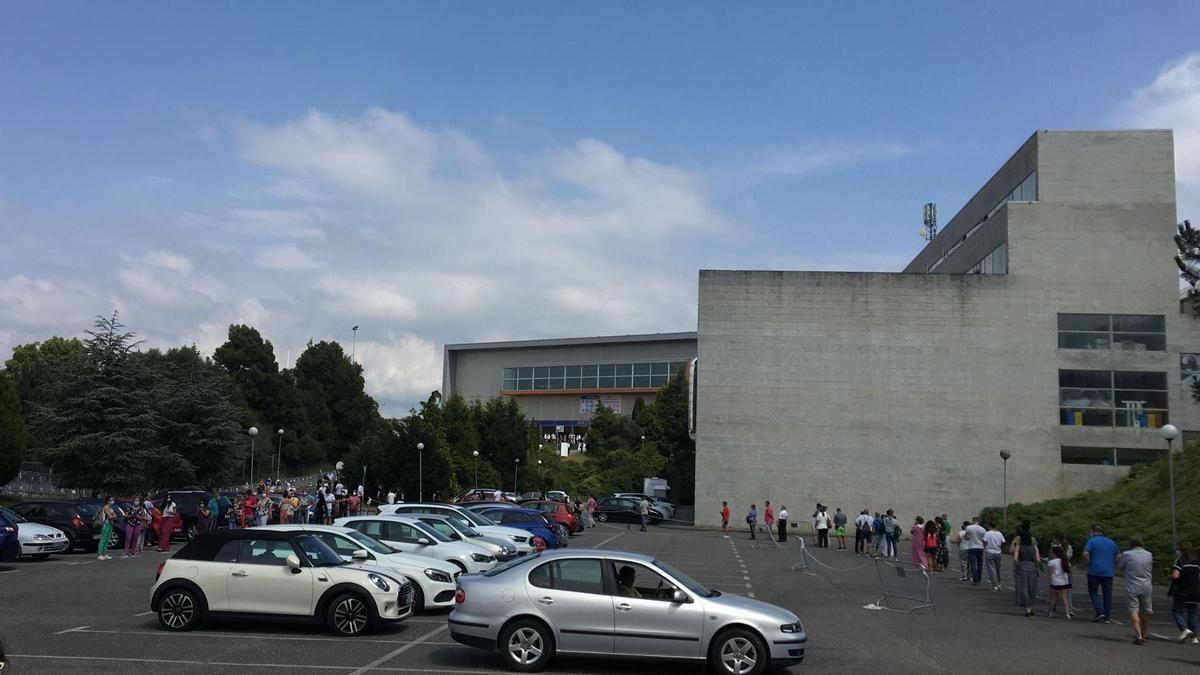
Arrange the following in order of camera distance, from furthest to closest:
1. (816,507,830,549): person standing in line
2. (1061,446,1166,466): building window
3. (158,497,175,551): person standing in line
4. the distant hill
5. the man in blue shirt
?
(1061,446,1166,466): building window → (816,507,830,549): person standing in line → the distant hill → (158,497,175,551): person standing in line → the man in blue shirt

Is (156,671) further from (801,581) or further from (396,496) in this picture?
(396,496)

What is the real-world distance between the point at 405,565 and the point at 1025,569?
11825mm

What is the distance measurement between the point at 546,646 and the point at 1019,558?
12328 millimetres

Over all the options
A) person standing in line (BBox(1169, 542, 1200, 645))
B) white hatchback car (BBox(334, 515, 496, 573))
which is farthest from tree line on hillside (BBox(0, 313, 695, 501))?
person standing in line (BBox(1169, 542, 1200, 645))

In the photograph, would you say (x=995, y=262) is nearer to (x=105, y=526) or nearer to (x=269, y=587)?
(x=105, y=526)

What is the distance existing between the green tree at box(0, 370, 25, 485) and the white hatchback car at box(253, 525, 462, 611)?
38.9m

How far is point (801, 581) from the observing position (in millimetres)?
23875

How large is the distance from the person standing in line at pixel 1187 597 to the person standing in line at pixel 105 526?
23992 millimetres

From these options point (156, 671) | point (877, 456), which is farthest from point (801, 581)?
point (877, 456)

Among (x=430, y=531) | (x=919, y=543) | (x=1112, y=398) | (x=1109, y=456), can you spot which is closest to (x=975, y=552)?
(x=919, y=543)

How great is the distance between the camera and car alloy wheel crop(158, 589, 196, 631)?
13.2 m

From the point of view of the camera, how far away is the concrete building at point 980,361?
1973 inches

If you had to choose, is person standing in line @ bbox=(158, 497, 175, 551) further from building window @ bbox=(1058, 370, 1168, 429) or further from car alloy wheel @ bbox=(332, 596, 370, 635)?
building window @ bbox=(1058, 370, 1168, 429)

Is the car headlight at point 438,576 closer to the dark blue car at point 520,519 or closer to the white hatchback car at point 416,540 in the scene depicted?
the white hatchback car at point 416,540
